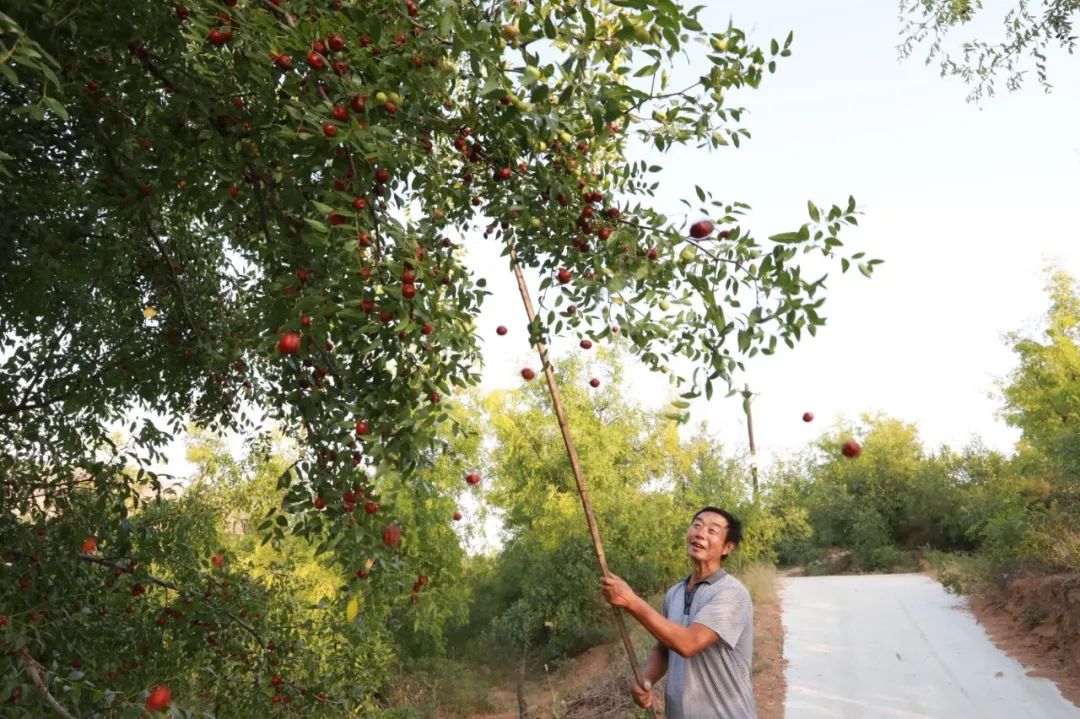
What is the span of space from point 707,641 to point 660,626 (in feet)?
0.72

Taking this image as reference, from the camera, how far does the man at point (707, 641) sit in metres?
2.78

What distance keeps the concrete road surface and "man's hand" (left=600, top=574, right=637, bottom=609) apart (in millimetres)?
5859

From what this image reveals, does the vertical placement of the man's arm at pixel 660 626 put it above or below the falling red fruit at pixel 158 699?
above

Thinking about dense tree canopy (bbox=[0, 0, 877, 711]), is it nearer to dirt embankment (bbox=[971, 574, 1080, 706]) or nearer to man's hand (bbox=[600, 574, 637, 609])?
man's hand (bbox=[600, 574, 637, 609])

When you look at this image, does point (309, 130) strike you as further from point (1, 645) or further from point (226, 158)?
point (1, 645)

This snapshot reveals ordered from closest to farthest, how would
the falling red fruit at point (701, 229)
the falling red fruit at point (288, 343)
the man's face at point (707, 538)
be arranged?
the falling red fruit at point (288, 343) → the falling red fruit at point (701, 229) → the man's face at point (707, 538)

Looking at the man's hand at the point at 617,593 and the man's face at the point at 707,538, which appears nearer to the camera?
the man's hand at the point at 617,593

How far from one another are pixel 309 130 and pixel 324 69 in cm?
15

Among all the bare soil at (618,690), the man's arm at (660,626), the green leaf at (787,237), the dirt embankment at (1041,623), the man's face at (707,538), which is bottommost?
the bare soil at (618,690)

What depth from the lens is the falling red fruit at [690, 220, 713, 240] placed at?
2545 millimetres

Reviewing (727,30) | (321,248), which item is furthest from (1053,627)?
(321,248)

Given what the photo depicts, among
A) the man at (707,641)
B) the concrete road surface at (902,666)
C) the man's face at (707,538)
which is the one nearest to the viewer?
the man at (707,641)

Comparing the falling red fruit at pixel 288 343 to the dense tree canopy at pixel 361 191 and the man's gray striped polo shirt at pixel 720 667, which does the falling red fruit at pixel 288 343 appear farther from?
the man's gray striped polo shirt at pixel 720 667

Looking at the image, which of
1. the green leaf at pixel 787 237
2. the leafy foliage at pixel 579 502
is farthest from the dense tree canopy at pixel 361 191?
the leafy foliage at pixel 579 502
